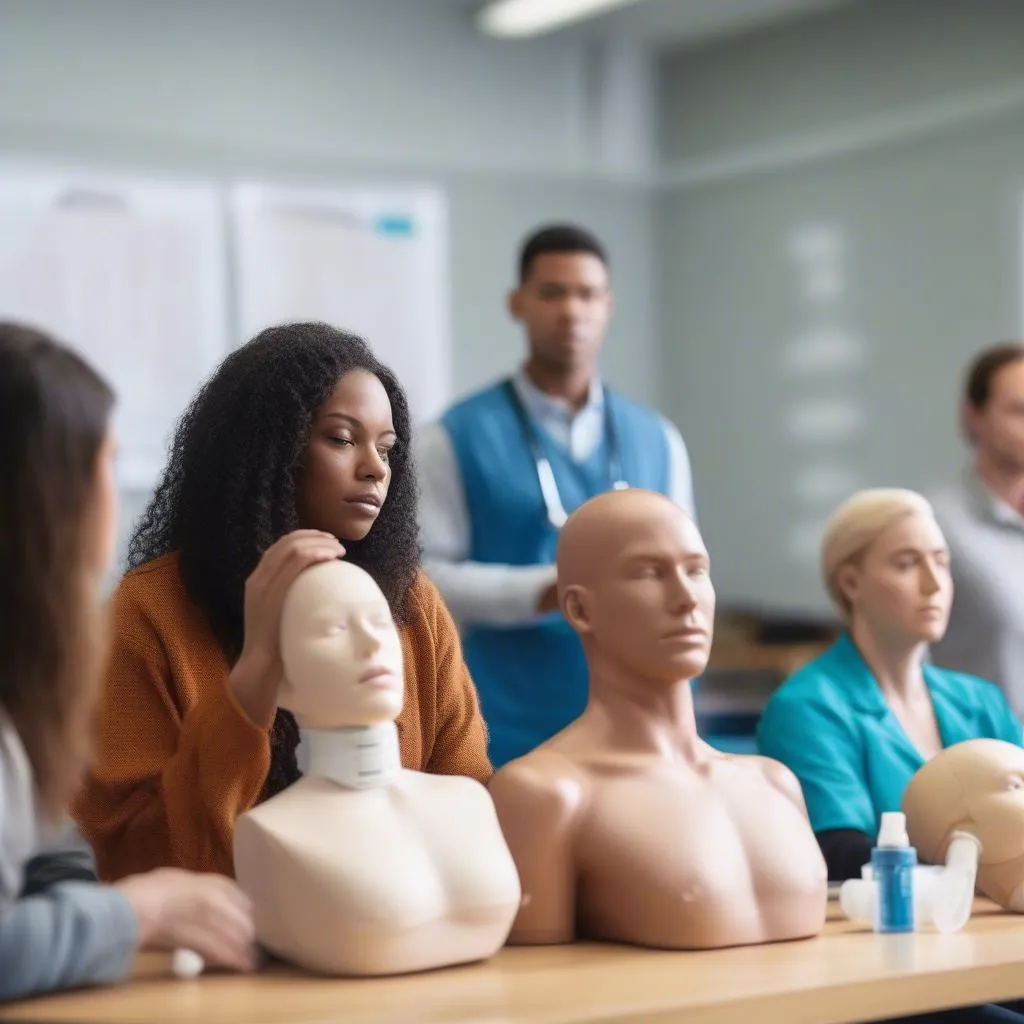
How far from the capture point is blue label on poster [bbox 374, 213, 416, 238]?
19.6 ft

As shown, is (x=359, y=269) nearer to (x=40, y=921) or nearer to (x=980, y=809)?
(x=980, y=809)

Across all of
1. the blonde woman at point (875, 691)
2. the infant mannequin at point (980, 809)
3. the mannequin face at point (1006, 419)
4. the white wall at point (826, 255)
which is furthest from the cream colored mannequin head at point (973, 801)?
the white wall at point (826, 255)

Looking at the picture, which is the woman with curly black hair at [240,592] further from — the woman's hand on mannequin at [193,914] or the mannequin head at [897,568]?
the mannequin head at [897,568]

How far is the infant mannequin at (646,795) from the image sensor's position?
6.09ft

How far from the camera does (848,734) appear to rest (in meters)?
2.45

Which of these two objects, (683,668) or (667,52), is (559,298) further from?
(667,52)

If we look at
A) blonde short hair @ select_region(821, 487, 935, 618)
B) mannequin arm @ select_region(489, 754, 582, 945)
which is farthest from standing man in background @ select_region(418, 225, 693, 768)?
mannequin arm @ select_region(489, 754, 582, 945)

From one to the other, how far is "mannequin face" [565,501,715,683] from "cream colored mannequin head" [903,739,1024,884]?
0.40 meters

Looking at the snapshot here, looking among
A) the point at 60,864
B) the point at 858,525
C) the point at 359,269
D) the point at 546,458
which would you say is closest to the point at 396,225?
the point at 359,269

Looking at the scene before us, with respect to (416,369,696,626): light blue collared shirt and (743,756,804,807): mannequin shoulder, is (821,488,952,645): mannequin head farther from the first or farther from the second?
(416,369,696,626): light blue collared shirt

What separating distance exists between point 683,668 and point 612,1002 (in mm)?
464

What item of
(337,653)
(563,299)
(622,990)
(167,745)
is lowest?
(622,990)

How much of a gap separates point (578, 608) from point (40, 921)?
75 centimetres

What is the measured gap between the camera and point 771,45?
20.3 feet
